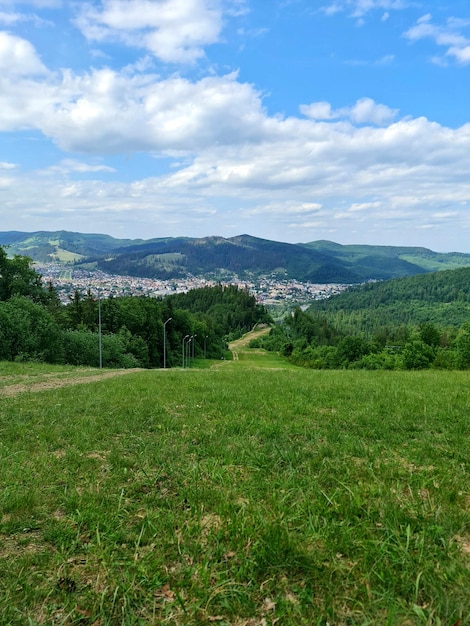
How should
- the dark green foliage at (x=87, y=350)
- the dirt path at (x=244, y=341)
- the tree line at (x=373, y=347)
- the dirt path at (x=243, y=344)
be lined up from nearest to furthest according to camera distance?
the dark green foliage at (x=87, y=350)
the tree line at (x=373, y=347)
the dirt path at (x=243, y=344)
the dirt path at (x=244, y=341)

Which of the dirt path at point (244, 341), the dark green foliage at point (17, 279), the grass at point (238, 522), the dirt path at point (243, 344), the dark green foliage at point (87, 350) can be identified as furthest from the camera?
the dirt path at point (244, 341)

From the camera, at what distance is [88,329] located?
6394 cm

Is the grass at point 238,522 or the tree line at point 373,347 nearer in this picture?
the grass at point 238,522

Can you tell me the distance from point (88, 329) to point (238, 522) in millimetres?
65057

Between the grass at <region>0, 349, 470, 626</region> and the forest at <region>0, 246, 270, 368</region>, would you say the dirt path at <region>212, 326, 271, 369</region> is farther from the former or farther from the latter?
the grass at <region>0, 349, 470, 626</region>

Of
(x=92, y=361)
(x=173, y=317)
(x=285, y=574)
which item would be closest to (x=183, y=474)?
(x=285, y=574)

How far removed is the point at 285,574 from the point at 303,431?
3887 millimetres

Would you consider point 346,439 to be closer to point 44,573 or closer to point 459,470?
point 459,470

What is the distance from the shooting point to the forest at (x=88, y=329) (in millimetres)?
34344

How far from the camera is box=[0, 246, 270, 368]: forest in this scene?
3434 cm

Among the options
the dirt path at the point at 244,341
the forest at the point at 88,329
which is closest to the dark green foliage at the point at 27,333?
the forest at the point at 88,329

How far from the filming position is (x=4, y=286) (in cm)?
4653

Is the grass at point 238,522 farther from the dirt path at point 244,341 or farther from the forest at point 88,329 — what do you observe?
the dirt path at point 244,341

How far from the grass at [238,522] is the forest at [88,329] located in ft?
96.2
